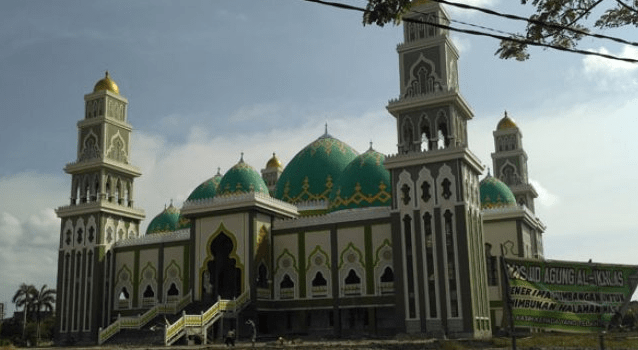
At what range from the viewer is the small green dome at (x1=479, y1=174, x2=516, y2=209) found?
45.5 metres

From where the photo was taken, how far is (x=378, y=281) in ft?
128

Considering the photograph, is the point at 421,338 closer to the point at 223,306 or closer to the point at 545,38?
the point at 223,306

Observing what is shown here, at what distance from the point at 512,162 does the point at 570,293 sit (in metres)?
45.4

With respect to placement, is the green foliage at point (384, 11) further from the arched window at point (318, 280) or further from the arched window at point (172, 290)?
the arched window at point (172, 290)

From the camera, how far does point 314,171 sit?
49.2 metres

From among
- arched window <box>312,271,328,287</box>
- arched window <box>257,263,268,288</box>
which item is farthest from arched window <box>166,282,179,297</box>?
arched window <box>312,271,328,287</box>

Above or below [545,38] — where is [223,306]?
below

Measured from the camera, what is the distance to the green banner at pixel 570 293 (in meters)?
9.91

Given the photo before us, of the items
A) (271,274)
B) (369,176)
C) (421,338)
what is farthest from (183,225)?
(421,338)

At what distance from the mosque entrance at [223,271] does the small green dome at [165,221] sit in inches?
455

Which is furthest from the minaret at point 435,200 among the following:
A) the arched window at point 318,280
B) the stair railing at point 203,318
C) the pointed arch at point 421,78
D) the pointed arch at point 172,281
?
the pointed arch at point 172,281

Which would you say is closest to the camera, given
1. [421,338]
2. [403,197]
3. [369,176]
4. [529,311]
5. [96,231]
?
[529,311]

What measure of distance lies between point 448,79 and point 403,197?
276 inches

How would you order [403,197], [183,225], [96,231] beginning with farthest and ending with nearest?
[183,225] < [96,231] < [403,197]
